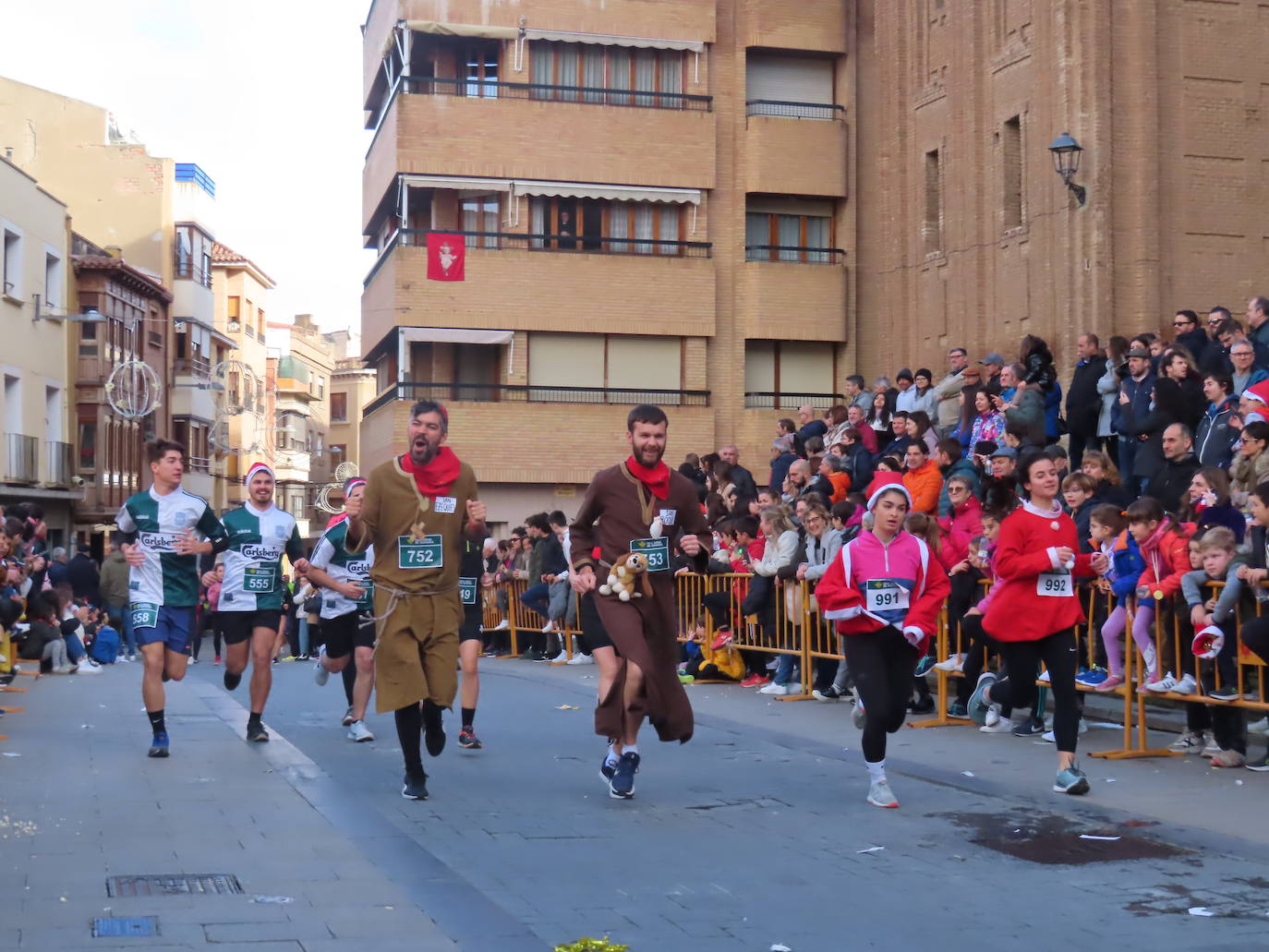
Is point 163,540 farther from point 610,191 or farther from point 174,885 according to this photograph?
point 610,191

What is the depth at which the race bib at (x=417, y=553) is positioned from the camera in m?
9.67

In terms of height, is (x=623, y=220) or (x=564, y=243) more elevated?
(x=623, y=220)

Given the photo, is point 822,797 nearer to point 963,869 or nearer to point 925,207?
point 963,869

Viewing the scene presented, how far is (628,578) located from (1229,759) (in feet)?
13.5

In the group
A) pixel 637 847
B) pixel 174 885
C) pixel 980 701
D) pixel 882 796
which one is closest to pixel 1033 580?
pixel 882 796

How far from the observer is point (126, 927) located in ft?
20.2

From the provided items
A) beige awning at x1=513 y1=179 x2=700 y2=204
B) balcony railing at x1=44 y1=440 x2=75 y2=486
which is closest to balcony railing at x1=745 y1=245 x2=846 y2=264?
beige awning at x1=513 y1=179 x2=700 y2=204

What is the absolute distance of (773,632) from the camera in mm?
17047

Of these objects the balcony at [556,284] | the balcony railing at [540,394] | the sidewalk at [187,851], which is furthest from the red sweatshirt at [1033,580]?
the balcony at [556,284]

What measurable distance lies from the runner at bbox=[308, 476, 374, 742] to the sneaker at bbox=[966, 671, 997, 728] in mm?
4608

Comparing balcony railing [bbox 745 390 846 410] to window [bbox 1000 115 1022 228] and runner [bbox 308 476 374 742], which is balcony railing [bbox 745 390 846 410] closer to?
window [bbox 1000 115 1022 228]

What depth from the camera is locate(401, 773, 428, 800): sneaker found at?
378 inches

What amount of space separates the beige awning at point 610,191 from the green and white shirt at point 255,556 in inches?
933

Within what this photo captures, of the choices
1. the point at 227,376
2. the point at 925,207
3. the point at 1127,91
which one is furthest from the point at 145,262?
the point at 1127,91
